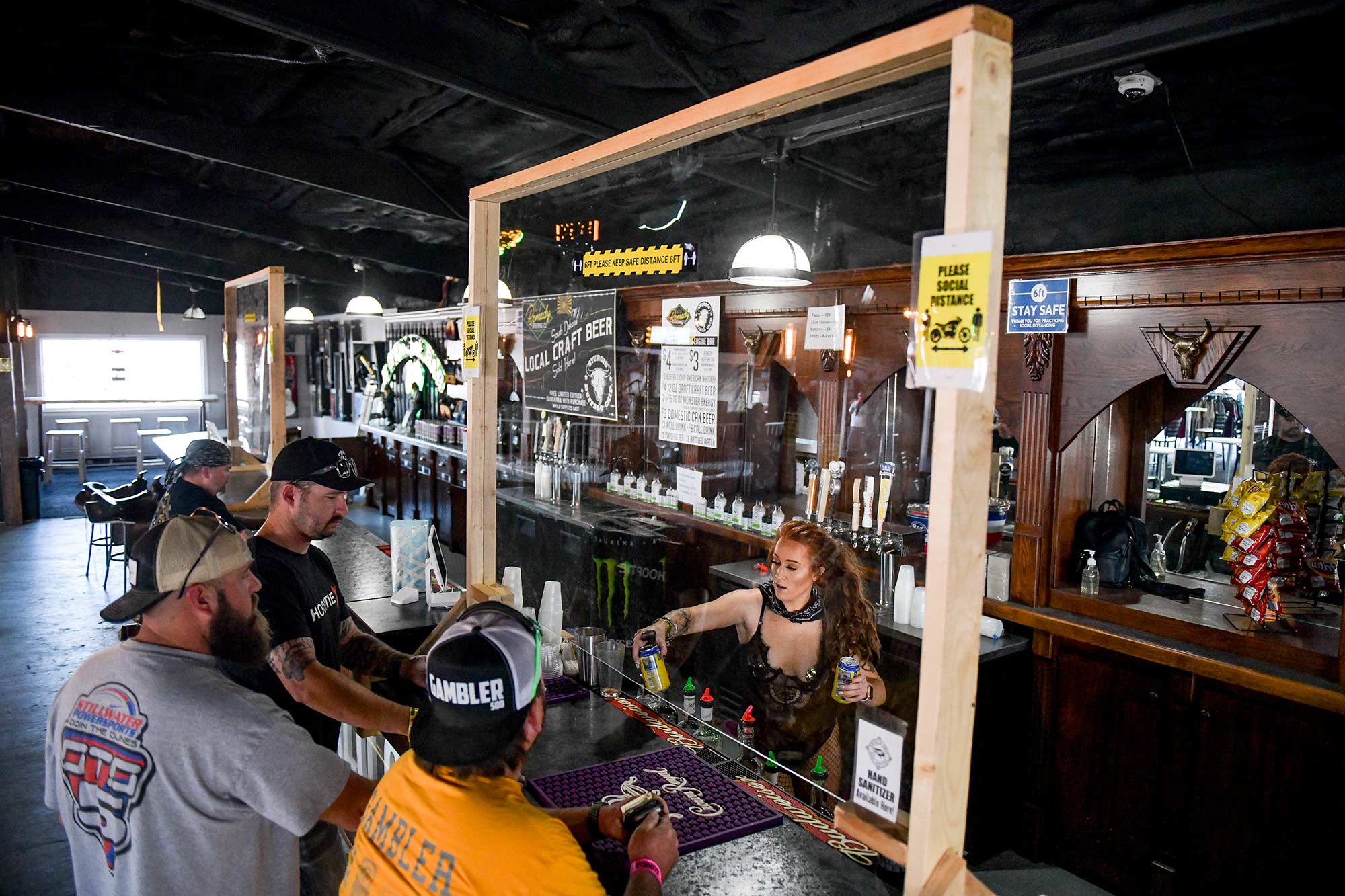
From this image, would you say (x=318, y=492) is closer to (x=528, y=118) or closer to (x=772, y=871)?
(x=772, y=871)

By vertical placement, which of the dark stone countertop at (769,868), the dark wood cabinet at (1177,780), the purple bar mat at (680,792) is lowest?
the dark wood cabinet at (1177,780)

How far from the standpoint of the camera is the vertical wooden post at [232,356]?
664 cm

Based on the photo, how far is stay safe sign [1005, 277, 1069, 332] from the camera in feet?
11.9

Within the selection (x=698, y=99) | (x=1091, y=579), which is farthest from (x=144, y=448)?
(x=1091, y=579)

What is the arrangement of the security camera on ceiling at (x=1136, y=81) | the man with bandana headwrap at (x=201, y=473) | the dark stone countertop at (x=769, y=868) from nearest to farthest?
the dark stone countertop at (x=769, y=868), the security camera on ceiling at (x=1136, y=81), the man with bandana headwrap at (x=201, y=473)

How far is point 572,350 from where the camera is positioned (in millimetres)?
3850

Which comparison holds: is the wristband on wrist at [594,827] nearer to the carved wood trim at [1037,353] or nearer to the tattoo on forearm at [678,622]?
the tattoo on forearm at [678,622]

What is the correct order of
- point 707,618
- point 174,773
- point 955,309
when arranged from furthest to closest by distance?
point 707,618 < point 174,773 < point 955,309

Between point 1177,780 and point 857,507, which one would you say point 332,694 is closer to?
point 857,507

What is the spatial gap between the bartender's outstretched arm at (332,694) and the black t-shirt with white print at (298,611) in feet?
0.15

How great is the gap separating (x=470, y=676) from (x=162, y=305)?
16.6 metres

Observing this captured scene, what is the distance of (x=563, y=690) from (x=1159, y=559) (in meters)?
2.98

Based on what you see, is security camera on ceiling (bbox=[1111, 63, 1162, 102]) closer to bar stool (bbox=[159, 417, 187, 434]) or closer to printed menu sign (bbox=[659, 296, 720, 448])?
printed menu sign (bbox=[659, 296, 720, 448])

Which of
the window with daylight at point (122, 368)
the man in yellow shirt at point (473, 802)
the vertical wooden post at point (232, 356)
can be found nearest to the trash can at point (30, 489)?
the vertical wooden post at point (232, 356)
